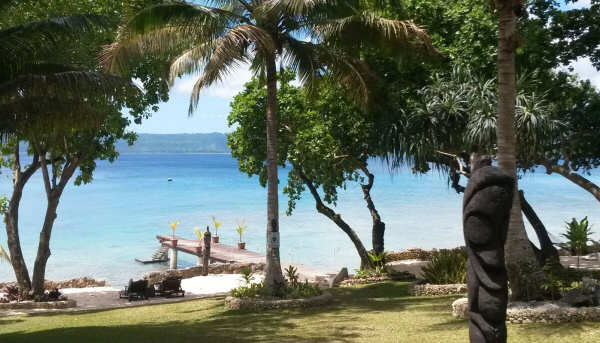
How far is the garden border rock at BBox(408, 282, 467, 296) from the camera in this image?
45.6 ft

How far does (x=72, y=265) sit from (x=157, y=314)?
97.5ft

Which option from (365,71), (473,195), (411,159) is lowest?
(473,195)

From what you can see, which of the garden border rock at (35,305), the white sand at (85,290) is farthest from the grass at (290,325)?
the white sand at (85,290)

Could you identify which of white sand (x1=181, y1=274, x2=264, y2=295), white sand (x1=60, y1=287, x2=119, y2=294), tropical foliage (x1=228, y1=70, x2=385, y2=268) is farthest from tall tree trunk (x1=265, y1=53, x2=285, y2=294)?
white sand (x1=60, y1=287, x2=119, y2=294)

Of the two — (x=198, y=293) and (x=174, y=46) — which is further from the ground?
(x=174, y=46)

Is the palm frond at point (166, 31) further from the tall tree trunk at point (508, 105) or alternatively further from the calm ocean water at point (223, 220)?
the calm ocean water at point (223, 220)

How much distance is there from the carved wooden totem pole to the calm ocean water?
23.5m

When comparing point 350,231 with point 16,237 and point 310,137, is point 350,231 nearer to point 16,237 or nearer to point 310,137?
point 310,137

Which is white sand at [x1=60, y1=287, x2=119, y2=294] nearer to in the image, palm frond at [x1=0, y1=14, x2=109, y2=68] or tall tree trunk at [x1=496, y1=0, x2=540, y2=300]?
palm frond at [x1=0, y1=14, x2=109, y2=68]

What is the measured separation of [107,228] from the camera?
6181 cm

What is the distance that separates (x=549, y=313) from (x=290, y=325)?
461 centimetres

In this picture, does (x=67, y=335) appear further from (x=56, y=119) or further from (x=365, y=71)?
(x=365, y=71)

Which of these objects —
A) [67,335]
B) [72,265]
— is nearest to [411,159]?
[67,335]

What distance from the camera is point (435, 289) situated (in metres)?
14.3
